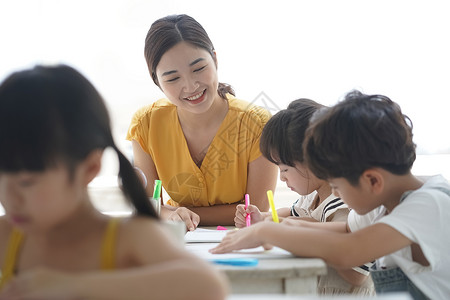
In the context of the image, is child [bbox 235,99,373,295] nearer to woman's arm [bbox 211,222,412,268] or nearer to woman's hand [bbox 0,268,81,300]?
woman's arm [bbox 211,222,412,268]

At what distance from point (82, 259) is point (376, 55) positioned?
284cm

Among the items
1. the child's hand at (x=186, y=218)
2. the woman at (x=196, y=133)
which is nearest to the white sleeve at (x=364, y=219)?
the child's hand at (x=186, y=218)

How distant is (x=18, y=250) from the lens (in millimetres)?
814

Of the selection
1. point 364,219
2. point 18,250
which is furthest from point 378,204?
point 18,250

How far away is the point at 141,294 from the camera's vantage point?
646 millimetres

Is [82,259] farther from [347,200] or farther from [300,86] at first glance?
[300,86]

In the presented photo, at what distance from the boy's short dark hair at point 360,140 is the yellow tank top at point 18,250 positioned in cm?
62

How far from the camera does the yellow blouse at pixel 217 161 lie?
2.21m

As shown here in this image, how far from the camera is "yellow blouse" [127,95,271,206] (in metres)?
2.21

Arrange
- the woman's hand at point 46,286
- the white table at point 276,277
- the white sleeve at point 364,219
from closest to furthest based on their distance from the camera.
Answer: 1. the woman's hand at point 46,286
2. the white table at point 276,277
3. the white sleeve at point 364,219

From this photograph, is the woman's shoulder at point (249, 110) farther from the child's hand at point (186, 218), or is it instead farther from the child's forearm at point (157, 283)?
the child's forearm at point (157, 283)

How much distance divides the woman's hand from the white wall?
2765 millimetres

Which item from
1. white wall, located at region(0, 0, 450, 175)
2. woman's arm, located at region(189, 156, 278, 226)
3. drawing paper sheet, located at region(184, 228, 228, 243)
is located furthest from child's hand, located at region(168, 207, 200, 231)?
white wall, located at region(0, 0, 450, 175)

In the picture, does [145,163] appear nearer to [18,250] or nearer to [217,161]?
[217,161]
